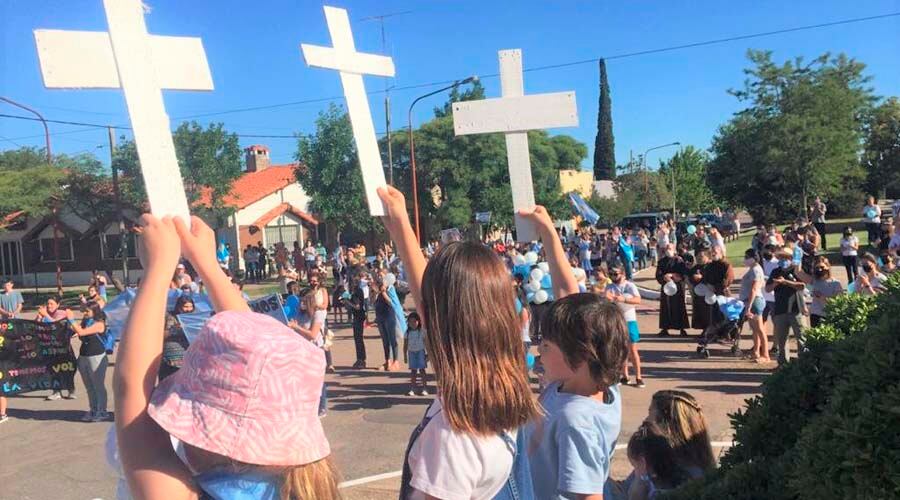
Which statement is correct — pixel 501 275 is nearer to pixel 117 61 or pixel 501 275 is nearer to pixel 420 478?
pixel 420 478

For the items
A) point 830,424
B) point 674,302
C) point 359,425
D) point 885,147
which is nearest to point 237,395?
point 830,424

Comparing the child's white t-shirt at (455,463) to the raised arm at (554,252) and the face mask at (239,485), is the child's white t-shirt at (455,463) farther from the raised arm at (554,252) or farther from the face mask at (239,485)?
the raised arm at (554,252)

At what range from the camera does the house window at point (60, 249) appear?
3709 cm

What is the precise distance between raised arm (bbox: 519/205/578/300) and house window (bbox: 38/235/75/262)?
3941 centimetres

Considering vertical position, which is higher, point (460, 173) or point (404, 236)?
point (460, 173)

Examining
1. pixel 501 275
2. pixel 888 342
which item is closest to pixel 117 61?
pixel 501 275

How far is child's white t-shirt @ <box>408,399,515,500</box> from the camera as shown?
1598 millimetres

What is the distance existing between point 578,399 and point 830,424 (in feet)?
2.64

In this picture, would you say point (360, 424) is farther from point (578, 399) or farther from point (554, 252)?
point (578, 399)

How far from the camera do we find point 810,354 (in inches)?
103

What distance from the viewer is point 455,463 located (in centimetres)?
162

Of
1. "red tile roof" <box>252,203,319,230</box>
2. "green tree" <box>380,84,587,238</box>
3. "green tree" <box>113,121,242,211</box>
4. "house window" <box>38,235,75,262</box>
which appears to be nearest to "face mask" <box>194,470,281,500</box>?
"green tree" <box>113,121,242,211</box>

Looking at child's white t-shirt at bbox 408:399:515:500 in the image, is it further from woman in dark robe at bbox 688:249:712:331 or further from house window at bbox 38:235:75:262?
house window at bbox 38:235:75:262

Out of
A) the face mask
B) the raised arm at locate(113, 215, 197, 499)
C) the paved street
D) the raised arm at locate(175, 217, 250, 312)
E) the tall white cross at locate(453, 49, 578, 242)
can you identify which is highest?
the tall white cross at locate(453, 49, 578, 242)
